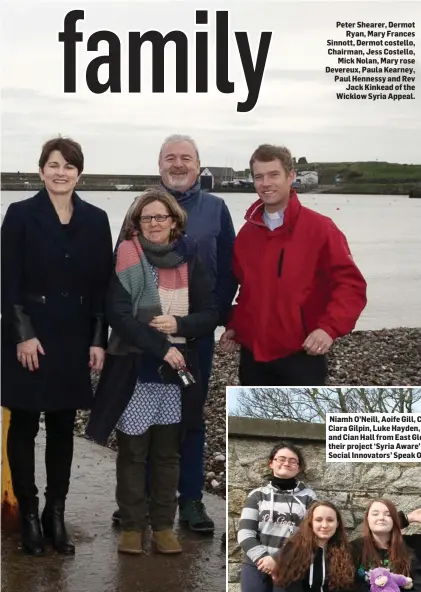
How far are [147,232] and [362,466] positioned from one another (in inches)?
45.7

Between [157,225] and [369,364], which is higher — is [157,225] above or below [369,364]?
above

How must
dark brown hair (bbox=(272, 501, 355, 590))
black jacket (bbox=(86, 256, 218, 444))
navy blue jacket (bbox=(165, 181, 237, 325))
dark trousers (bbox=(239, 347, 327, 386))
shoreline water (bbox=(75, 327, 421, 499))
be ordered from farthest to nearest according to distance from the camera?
shoreline water (bbox=(75, 327, 421, 499)), navy blue jacket (bbox=(165, 181, 237, 325)), dark trousers (bbox=(239, 347, 327, 386)), black jacket (bbox=(86, 256, 218, 444)), dark brown hair (bbox=(272, 501, 355, 590))

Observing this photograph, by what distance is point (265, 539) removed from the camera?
16.7ft

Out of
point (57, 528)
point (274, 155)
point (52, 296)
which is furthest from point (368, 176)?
point (57, 528)

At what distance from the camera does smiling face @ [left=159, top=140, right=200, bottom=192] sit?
5.44m

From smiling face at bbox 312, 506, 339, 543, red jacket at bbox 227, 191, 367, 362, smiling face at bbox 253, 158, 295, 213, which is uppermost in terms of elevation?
smiling face at bbox 253, 158, 295, 213

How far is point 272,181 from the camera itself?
535cm

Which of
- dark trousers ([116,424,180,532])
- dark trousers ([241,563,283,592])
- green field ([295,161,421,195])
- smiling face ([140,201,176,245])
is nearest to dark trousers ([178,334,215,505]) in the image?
dark trousers ([116,424,180,532])

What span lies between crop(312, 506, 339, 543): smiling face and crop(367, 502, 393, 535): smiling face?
0.45ft

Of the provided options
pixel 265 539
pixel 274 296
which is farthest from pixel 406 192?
pixel 265 539

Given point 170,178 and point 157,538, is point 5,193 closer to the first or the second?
point 170,178

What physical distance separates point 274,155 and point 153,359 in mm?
882

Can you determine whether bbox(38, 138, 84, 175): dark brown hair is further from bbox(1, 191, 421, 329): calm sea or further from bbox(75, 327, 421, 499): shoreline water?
bbox(75, 327, 421, 499): shoreline water

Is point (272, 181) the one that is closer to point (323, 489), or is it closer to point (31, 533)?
point (323, 489)
